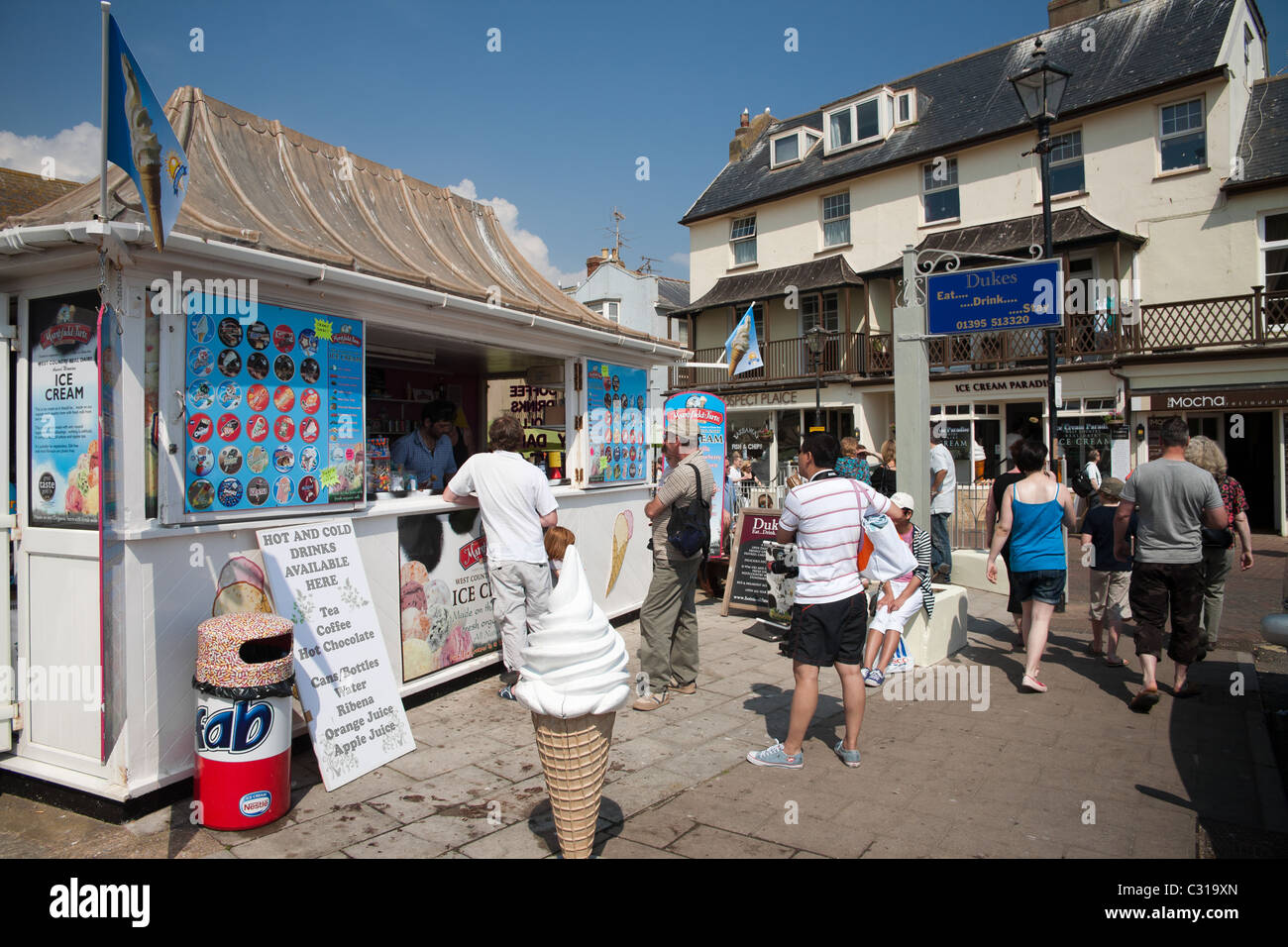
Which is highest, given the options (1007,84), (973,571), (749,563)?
(1007,84)

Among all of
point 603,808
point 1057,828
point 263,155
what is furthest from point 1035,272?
point 263,155

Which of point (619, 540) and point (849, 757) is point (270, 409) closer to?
point (849, 757)

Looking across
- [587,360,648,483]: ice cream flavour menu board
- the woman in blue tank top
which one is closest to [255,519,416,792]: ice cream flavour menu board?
[587,360,648,483]: ice cream flavour menu board

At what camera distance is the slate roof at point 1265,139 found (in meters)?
15.6

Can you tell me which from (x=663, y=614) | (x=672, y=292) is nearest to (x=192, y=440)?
(x=663, y=614)

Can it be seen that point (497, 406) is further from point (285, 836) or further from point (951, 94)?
point (951, 94)

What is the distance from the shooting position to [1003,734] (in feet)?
16.6

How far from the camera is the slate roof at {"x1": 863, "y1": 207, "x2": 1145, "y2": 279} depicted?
56.1 feet

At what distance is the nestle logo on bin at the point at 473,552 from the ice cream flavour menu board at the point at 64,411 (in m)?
2.39

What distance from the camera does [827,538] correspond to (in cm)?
440

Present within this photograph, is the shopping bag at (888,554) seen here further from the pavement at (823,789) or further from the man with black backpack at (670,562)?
the man with black backpack at (670,562)

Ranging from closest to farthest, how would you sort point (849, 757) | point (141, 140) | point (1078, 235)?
point (141, 140)
point (849, 757)
point (1078, 235)

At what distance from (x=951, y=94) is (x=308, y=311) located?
72.2 feet

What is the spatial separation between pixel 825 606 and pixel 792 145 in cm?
2346
